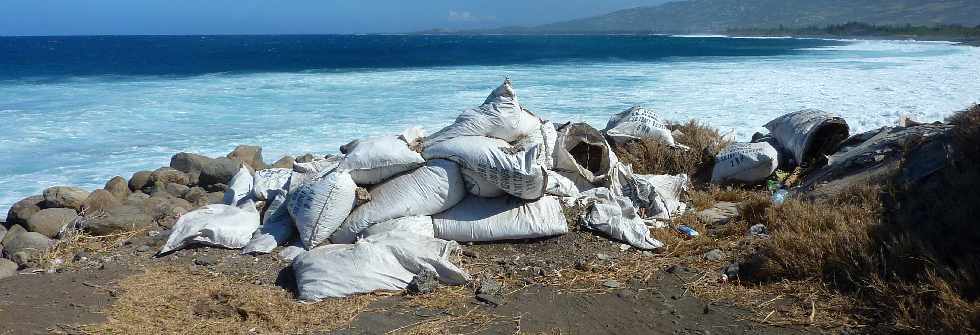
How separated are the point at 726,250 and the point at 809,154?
236 cm

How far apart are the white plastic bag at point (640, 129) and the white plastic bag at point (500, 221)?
6.94 feet

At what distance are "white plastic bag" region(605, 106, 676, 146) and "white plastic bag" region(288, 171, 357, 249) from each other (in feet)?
9.48

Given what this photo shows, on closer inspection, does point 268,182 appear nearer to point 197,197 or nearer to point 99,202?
point 197,197

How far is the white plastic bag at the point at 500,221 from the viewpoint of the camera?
436 centimetres

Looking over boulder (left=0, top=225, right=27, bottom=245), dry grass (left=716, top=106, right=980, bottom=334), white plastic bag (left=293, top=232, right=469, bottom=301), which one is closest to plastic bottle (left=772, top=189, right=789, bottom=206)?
dry grass (left=716, top=106, right=980, bottom=334)

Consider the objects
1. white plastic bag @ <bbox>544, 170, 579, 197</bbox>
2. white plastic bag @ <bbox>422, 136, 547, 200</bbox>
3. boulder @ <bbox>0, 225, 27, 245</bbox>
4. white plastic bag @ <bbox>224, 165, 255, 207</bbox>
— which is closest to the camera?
white plastic bag @ <bbox>422, 136, 547, 200</bbox>

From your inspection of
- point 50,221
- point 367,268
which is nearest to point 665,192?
point 367,268

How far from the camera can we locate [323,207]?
4.27m

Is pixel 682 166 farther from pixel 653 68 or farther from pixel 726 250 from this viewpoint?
pixel 653 68

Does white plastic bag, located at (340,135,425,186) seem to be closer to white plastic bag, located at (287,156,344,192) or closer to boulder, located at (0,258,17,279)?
white plastic bag, located at (287,156,344,192)

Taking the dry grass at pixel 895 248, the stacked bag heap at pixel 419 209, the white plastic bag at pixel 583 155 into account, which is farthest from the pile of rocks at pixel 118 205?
the dry grass at pixel 895 248

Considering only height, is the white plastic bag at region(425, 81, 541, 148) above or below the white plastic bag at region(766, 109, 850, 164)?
above

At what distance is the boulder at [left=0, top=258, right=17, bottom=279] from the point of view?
4.37 m

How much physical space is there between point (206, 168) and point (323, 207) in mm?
3409
